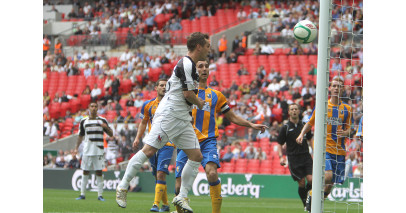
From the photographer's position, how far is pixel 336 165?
11.6 metres

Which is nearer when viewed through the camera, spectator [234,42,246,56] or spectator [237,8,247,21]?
spectator [234,42,246,56]

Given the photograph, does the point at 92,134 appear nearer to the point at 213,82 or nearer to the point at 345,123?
the point at 345,123

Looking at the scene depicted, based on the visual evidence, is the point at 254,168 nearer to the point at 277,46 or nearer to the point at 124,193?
the point at 277,46

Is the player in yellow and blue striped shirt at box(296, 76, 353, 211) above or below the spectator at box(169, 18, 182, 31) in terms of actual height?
below

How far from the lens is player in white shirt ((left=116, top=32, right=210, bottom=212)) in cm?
802

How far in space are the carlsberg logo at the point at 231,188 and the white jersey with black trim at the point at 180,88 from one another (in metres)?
11.8

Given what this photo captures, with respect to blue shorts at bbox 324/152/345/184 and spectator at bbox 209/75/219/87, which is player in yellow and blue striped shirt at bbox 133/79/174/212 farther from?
spectator at bbox 209/75/219/87

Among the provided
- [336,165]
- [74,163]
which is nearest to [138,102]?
[74,163]

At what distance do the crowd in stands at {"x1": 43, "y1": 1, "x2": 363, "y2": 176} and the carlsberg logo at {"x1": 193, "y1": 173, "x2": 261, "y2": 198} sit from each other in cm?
200

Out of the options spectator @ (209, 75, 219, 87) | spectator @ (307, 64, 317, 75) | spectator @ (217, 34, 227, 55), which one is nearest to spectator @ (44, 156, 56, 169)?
spectator @ (209, 75, 219, 87)

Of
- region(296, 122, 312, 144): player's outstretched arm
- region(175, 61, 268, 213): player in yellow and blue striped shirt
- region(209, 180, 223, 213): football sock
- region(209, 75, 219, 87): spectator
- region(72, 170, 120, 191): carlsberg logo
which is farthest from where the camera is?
region(209, 75, 219, 87): spectator

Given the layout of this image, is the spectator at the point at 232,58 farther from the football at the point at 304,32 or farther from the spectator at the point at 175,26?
the football at the point at 304,32

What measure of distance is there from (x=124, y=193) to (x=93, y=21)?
27.9m
